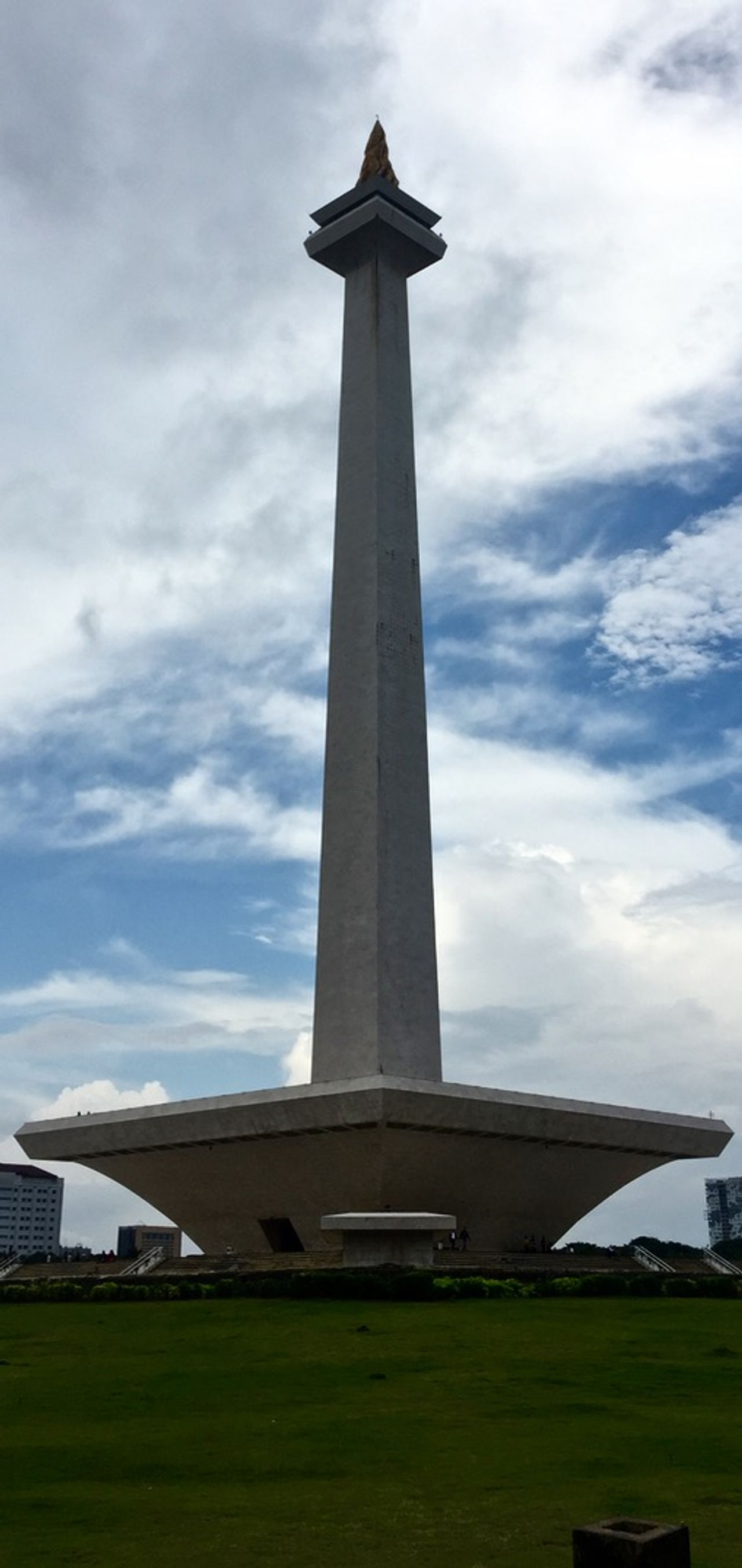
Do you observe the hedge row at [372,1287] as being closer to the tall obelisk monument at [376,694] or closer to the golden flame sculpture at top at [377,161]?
the tall obelisk monument at [376,694]

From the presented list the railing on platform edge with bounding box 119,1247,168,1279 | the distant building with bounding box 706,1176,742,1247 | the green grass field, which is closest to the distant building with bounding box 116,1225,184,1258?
the railing on platform edge with bounding box 119,1247,168,1279

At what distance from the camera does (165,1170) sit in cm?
3600

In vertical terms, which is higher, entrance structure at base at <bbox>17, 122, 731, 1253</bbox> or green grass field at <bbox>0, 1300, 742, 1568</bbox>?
entrance structure at base at <bbox>17, 122, 731, 1253</bbox>

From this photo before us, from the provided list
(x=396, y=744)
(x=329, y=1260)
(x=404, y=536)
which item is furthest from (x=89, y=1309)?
(x=404, y=536)

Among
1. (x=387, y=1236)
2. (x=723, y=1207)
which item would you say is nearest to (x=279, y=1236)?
(x=387, y=1236)

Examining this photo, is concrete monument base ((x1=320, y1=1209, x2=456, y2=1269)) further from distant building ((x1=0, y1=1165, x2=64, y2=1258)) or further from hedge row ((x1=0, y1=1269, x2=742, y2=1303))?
distant building ((x1=0, y1=1165, x2=64, y2=1258))

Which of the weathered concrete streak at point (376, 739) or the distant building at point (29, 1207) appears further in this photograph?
the distant building at point (29, 1207)

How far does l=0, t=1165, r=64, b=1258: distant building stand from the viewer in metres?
115

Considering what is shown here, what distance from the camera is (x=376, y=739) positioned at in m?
35.7

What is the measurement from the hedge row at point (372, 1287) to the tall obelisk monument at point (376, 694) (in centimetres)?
998

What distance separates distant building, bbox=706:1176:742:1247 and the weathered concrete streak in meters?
82.4

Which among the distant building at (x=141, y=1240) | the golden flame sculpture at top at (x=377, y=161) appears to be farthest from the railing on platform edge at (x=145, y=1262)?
the golden flame sculpture at top at (x=377, y=161)

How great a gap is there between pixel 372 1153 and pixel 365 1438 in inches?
797

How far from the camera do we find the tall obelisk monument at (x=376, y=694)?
34.0 metres
